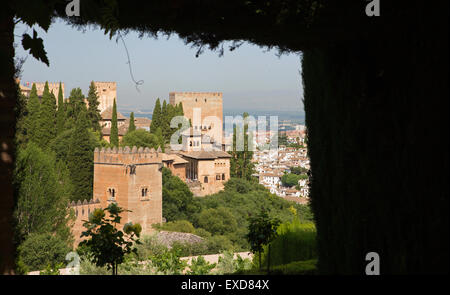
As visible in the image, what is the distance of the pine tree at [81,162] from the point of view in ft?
95.1

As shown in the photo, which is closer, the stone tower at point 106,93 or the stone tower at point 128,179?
the stone tower at point 128,179

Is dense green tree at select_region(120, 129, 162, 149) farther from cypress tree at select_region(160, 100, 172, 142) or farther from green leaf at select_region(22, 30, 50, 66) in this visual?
green leaf at select_region(22, 30, 50, 66)

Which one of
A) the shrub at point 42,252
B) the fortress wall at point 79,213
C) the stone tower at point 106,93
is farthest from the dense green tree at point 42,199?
the stone tower at point 106,93

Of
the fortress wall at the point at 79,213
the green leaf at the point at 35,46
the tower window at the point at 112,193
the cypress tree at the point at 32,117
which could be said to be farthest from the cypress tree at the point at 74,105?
the green leaf at the point at 35,46

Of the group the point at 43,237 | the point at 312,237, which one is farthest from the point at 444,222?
the point at 43,237

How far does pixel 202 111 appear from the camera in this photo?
187ft

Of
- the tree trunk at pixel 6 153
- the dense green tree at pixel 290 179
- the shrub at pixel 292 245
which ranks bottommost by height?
the dense green tree at pixel 290 179

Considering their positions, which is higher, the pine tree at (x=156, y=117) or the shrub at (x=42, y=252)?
the pine tree at (x=156, y=117)

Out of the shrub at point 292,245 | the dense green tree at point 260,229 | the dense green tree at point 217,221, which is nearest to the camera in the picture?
the dense green tree at point 260,229

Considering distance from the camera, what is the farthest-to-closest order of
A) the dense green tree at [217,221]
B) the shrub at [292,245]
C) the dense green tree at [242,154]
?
the dense green tree at [242,154] < the dense green tree at [217,221] < the shrub at [292,245]

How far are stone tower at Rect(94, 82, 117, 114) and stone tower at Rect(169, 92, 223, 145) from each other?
697 cm

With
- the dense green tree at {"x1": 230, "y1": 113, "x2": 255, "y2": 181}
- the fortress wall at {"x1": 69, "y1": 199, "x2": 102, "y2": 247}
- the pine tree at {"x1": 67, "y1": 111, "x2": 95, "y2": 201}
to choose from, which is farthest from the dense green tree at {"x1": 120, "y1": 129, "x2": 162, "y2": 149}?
the dense green tree at {"x1": 230, "y1": 113, "x2": 255, "y2": 181}

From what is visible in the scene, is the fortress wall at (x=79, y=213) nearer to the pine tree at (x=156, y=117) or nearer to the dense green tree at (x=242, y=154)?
the pine tree at (x=156, y=117)
